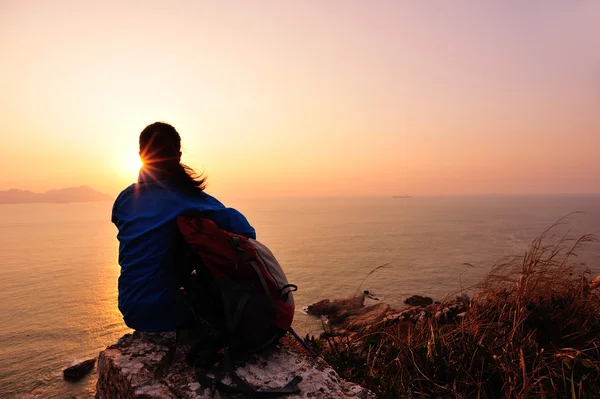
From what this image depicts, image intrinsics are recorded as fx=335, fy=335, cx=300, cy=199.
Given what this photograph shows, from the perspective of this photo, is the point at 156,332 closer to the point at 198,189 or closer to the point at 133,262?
the point at 133,262

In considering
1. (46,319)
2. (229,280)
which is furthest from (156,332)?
(46,319)

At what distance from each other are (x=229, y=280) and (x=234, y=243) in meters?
0.34

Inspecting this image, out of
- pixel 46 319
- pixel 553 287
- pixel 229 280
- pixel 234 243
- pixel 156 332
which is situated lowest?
pixel 46 319

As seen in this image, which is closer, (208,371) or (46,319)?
(208,371)

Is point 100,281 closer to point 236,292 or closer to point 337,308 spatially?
point 337,308

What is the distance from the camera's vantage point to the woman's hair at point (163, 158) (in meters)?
3.55

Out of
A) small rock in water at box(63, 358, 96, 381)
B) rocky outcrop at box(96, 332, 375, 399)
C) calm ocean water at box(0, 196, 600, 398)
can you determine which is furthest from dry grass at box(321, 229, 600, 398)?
small rock in water at box(63, 358, 96, 381)

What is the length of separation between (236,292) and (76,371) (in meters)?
21.0

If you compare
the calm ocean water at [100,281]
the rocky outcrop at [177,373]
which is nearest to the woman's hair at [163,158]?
the rocky outcrop at [177,373]

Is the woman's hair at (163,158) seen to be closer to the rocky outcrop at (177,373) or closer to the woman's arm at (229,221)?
the woman's arm at (229,221)

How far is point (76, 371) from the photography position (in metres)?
18.3

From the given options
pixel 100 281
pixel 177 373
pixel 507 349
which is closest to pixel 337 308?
pixel 507 349

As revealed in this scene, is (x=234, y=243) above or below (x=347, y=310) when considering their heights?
above

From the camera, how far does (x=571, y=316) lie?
4215mm
